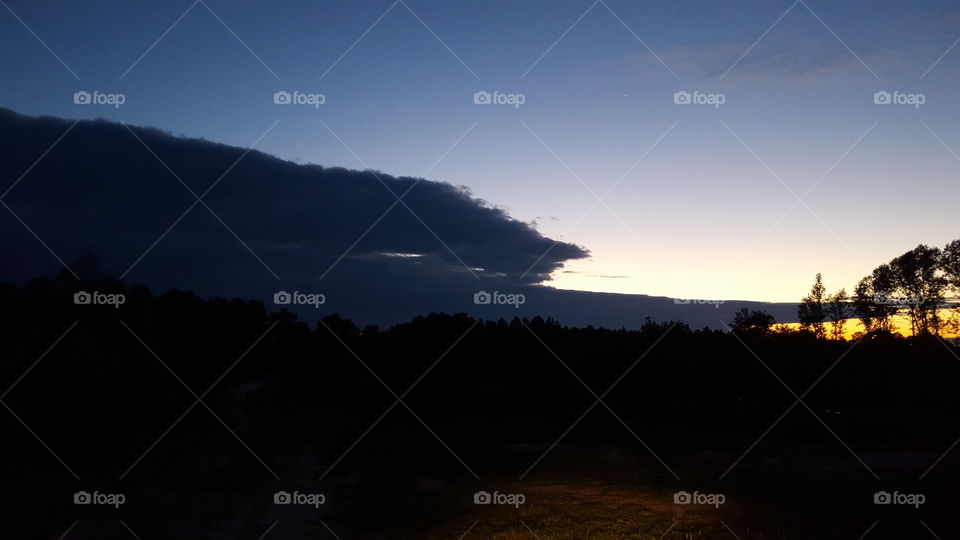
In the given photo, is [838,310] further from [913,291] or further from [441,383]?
[441,383]

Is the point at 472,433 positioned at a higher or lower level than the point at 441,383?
lower

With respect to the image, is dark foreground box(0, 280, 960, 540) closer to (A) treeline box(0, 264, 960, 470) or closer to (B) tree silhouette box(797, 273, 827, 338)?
(A) treeline box(0, 264, 960, 470)

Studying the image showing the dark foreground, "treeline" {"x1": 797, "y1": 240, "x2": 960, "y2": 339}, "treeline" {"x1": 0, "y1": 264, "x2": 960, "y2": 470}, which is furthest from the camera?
"treeline" {"x1": 797, "y1": 240, "x2": 960, "y2": 339}

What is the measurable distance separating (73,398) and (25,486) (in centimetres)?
696

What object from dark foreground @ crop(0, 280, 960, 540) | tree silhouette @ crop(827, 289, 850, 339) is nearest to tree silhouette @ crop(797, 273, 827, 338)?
tree silhouette @ crop(827, 289, 850, 339)

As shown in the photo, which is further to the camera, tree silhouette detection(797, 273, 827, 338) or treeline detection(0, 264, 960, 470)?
tree silhouette detection(797, 273, 827, 338)

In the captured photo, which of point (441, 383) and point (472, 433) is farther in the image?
point (441, 383)

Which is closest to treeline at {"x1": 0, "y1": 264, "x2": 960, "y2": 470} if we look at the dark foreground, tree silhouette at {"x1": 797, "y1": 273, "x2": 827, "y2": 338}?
the dark foreground

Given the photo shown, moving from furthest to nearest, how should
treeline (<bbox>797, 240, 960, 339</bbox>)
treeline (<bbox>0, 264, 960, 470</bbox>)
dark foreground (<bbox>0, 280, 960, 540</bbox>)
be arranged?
1. treeline (<bbox>797, 240, 960, 339</bbox>)
2. treeline (<bbox>0, 264, 960, 470</bbox>)
3. dark foreground (<bbox>0, 280, 960, 540</bbox>)

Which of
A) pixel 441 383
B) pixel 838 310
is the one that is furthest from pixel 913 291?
pixel 441 383

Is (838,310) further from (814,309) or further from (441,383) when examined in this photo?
(441,383)

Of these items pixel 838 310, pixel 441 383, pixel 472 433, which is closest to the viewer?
pixel 472 433

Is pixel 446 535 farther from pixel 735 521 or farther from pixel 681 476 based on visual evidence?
pixel 681 476

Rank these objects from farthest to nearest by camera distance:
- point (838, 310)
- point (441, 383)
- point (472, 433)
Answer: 1. point (838, 310)
2. point (441, 383)
3. point (472, 433)
